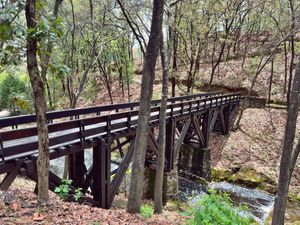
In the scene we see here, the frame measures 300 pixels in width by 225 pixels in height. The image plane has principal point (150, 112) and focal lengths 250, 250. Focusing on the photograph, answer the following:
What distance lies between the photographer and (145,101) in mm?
6020

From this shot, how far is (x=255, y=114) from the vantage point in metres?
21.4

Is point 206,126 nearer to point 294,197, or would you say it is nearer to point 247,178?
point 247,178

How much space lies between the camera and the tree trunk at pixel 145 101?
578cm

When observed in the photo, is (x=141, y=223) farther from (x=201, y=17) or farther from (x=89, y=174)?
(x=201, y=17)

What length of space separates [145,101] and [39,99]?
8.54 feet

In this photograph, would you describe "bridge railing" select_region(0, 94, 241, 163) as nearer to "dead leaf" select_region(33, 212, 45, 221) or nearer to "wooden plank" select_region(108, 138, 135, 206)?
"wooden plank" select_region(108, 138, 135, 206)

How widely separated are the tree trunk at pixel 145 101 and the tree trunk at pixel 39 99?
2424mm

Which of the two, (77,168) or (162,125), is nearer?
(77,168)

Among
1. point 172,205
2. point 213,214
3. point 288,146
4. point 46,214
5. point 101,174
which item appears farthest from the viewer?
point 172,205

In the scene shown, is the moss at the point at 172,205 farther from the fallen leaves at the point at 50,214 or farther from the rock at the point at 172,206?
the fallen leaves at the point at 50,214

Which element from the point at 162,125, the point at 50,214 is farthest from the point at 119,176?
the point at 50,214

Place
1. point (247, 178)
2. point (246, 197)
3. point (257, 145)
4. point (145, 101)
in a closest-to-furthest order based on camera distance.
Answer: point (145, 101) < point (246, 197) < point (247, 178) < point (257, 145)

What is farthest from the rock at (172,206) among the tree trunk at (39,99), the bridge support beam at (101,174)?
the tree trunk at (39,99)

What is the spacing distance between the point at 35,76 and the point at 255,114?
20586mm
